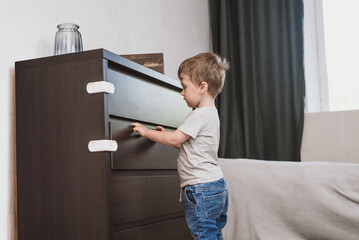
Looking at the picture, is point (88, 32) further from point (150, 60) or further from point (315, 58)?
point (315, 58)

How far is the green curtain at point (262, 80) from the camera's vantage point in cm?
316

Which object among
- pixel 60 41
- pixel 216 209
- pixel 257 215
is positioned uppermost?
pixel 60 41

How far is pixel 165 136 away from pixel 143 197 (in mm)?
249

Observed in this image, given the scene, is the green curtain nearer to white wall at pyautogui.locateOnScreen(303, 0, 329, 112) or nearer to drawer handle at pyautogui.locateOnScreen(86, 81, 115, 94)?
white wall at pyautogui.locateOnScreen(303, 0, 329, 112)

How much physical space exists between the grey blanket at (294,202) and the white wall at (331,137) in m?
0.93

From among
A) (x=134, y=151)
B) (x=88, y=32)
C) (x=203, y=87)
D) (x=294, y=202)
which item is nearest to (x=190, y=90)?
(x=203, y=87)

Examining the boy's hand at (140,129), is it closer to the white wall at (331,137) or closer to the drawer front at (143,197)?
the drawer front at (143,197)

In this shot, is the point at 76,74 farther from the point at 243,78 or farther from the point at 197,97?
the point at 243,78

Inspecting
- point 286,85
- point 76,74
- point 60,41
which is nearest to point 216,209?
point 76,74

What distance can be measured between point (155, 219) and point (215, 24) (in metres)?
2.27

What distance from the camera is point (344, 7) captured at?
3.14 meters

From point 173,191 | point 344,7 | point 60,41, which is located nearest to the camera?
point 60,41

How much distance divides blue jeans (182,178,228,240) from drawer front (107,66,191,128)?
343 millimetres

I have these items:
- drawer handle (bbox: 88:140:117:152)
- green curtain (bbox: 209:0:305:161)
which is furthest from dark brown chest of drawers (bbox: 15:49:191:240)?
green curtain (bbox: 209:0:305:161)
